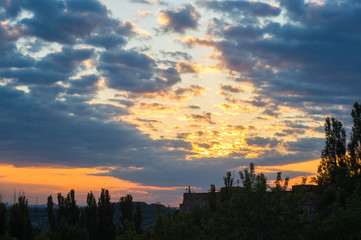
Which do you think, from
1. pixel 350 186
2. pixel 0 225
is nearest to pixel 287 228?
pixel 0 225

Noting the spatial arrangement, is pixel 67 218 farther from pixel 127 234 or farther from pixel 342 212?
pixel 342 212

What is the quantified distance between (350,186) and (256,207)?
3522cm

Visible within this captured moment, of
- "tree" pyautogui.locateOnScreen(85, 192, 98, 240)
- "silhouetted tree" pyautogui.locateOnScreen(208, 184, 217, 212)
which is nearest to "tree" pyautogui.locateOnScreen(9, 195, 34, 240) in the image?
"silhouetted tree" pyautogui.locateOnScreen(208, 184, 217, 212)

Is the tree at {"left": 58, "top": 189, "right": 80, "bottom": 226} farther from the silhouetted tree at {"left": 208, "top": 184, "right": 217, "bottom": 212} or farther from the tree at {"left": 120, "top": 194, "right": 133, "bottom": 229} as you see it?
the silhouetted tree at {"left": 208, "top": 184, "right": 217, "bottom": 212}

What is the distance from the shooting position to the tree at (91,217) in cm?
7988

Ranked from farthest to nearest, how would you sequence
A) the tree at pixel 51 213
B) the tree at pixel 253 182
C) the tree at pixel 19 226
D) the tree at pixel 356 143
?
the tree at pixel 51 213, the tree at pixel 356 143, the tree at pixel 19 226, the tree at pixel 253 182

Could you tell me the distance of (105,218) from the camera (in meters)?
81.6

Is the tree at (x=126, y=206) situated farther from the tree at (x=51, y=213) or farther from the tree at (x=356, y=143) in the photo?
the tree at (x=356, y=143)

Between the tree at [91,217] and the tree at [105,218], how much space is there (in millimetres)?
1045

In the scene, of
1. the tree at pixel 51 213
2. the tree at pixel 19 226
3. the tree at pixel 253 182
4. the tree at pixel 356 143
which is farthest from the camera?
the tree at pixel 51 213

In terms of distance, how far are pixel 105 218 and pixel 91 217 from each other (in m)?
3.32

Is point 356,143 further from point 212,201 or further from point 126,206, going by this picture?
point 126,206

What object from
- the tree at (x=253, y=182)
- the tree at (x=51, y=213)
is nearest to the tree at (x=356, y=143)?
the tree at (x=253, y=182)

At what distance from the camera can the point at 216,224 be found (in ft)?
103
